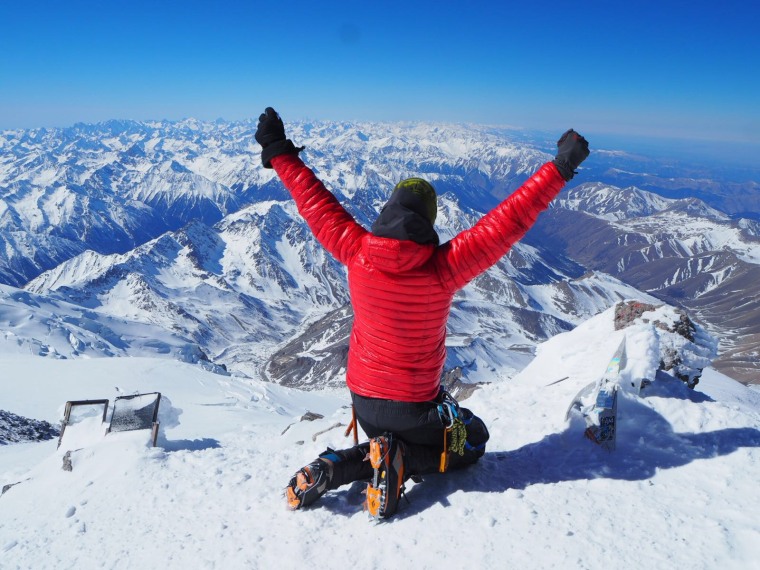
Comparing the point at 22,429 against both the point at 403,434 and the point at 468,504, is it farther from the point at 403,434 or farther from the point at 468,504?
the point at 468,504

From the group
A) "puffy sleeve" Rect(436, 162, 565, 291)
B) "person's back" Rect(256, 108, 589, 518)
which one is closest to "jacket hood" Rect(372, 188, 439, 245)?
"person's back" Rect(256, 108, 589, 518)

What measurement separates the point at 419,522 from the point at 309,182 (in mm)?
4091

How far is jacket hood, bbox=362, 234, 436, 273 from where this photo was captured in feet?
14.4

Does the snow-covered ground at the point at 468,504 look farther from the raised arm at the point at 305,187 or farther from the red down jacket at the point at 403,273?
the raised arm at the point at 305,187

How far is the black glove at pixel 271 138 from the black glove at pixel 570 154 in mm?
2816

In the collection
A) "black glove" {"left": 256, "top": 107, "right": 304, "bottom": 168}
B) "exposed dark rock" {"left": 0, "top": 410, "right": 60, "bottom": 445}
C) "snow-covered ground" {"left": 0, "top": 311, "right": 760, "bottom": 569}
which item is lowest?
"exposed dark rock" {"left": 0, "top": 410, "right": 60, "bottom": 445}

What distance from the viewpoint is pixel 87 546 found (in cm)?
521

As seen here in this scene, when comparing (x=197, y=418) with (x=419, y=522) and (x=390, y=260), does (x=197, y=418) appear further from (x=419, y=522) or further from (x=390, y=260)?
(x=390, y=260)

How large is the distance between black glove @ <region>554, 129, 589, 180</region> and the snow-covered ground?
380 cm

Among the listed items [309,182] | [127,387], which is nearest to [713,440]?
[309,182]

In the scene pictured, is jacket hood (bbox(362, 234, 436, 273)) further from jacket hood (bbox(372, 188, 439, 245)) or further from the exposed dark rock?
the exposed dark rock

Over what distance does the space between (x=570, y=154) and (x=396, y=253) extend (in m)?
1.94

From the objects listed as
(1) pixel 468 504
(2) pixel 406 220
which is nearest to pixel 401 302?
(2) pixel 406 220

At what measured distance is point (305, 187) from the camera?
5.21m
